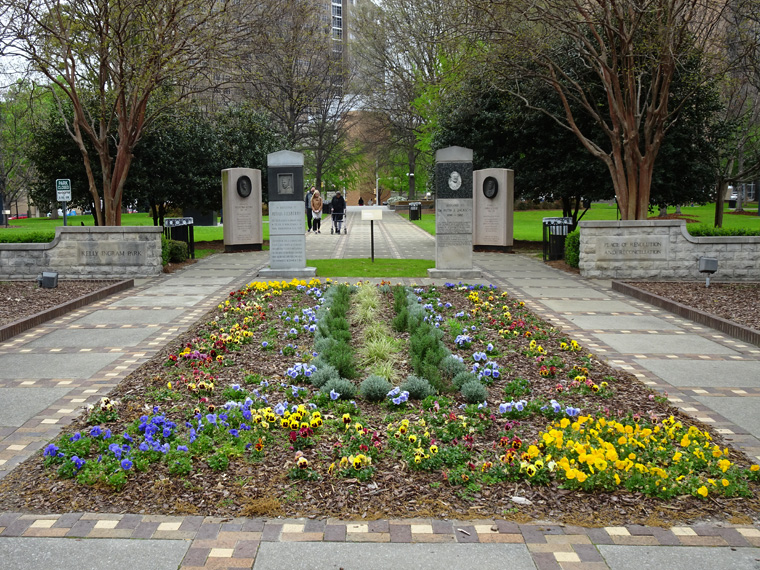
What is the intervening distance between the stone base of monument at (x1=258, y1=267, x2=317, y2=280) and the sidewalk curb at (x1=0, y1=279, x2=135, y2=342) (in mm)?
2676

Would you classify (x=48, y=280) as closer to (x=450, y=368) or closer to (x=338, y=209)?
(x=450, y=368)

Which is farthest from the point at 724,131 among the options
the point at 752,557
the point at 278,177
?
the point at 752,557

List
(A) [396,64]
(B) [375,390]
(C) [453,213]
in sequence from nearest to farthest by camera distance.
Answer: (B) [375,390]
(C) [453,213]
(A) [396,64]

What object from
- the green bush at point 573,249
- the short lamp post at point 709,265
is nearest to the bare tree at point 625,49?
the green bush at point 573,249

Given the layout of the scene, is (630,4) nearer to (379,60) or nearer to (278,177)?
(278,177)

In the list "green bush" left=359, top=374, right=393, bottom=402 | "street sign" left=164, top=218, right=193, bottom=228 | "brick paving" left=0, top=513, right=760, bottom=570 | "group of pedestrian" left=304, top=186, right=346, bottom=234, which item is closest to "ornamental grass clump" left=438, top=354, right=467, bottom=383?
"green bush" left=359, top=374, right=393, bottom=402

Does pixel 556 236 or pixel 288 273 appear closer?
pixel 288 273

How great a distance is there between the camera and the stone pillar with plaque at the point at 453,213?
47.9 feet

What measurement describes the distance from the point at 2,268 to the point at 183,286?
4044 mm

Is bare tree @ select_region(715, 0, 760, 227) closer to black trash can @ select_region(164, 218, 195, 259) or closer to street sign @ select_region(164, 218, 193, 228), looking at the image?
black trash can @ select_region(164, 218, 195, 259)

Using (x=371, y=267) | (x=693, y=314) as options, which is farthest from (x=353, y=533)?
(x=371, y=267)

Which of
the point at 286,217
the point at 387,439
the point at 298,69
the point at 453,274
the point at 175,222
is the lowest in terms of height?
the point at 387,439

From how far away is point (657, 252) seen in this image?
565 inches

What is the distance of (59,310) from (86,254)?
14.0 ft
